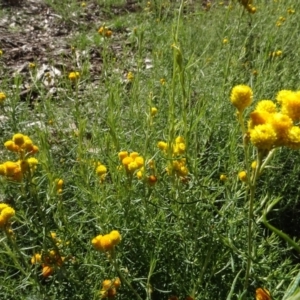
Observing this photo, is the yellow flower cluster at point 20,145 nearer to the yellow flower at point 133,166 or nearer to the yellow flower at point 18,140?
Result: the yellow flower at point 18,140

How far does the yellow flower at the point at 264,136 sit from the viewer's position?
1.06 metres

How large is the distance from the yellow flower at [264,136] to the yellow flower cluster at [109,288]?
746 mm

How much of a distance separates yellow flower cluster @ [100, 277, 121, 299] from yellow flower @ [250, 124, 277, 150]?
75 cm

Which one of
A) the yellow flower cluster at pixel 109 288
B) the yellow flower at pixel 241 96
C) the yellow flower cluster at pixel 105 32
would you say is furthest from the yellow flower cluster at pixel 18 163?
the yellow flower cluster at pixel 105 32

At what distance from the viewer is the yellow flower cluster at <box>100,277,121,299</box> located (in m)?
1.54

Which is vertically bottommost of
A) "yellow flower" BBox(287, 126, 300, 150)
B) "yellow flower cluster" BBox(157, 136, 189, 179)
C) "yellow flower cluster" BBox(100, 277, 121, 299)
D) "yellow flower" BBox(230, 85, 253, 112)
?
"yellow flower cluster" BBox(100, 277, 121, 299)

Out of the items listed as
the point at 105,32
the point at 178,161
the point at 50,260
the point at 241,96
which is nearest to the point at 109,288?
the point at 50,260

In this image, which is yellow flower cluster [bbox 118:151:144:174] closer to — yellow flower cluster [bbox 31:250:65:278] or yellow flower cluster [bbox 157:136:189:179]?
yellow flower cluster [bbox 157:136:189:179]

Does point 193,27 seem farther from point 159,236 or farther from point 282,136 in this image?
point 282,136

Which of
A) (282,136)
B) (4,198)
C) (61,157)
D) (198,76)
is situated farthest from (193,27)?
(282,136)

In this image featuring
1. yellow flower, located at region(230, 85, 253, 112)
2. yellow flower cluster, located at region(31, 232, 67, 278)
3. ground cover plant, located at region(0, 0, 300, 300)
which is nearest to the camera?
yellow flower, located at region(230, 85, 253, 112)

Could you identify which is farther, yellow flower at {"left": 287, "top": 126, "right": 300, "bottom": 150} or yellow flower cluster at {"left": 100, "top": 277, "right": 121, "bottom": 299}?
yellow flower cluster at {"left": 100, "top": 277, "right": 121, "bottom": 299}

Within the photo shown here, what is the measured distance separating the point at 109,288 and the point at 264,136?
80cm

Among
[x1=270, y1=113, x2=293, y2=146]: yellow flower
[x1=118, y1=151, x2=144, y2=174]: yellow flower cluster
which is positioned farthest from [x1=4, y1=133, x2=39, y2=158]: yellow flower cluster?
[x1=270, y1=113, x2=293, y2=146]: yellow flower
